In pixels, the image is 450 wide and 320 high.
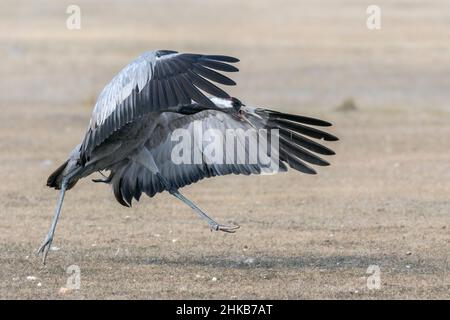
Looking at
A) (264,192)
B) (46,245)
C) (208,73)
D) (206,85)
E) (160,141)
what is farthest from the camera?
(264,192)

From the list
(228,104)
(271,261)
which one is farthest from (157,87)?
(271,261)

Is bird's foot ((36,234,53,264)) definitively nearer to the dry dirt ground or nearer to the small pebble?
the dry dirt ground

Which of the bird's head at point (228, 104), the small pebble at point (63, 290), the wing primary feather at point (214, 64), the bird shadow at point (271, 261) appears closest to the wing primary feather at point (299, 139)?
the bird's head at point (228, 104)

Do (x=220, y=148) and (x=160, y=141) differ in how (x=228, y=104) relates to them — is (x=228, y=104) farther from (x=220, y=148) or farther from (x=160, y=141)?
(x=160, y=141)

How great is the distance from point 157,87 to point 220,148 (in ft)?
5.09

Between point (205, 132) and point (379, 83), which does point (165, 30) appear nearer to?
point (379, 83)

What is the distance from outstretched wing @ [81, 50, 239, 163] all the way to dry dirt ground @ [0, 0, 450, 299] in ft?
4.12

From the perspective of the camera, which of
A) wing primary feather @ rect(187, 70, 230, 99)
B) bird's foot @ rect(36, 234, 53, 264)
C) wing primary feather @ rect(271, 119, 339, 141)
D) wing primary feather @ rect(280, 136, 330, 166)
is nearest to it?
wing primary feather @ rect(187, 70, 230, 99)

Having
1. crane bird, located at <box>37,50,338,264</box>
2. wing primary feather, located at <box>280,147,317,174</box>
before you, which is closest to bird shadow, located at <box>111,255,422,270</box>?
crane bird, located at <box>37,50,338,264</box>

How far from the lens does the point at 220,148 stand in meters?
9.28

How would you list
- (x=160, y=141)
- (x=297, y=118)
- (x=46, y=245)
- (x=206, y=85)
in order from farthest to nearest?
(x=160, y=141), (x=297, y=118), (x=46, y=245), (x=206, y=85)

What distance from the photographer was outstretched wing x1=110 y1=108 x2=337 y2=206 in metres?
9.10

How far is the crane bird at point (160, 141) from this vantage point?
8.15 m

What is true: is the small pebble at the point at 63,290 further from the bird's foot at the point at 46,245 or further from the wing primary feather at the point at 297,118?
the wing primary feather at the point at 297,118
